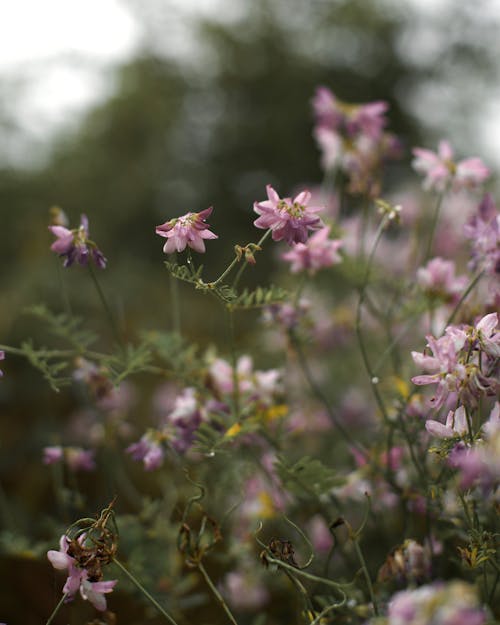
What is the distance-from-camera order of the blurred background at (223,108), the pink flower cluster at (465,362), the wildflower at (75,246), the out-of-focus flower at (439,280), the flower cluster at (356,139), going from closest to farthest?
the pink flower cluster at (465,362) < the wildflower at (75,246) < the out-of-focus flower at (439,280) < the flower cluster at (356,139) < the blurred background at (223,108)

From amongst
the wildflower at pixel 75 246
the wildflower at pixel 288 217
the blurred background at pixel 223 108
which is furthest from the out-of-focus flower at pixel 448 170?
the blurred background at pixel 223 108

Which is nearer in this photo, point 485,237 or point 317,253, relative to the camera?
point 485,237

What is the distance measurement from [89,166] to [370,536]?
2.84m

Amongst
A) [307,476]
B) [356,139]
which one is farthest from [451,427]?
[356,139]

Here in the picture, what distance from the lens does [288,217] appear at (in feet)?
2.03

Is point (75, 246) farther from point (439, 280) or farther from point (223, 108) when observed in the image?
point (223, 108)

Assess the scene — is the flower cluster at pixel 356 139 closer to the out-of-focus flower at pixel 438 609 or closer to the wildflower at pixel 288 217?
the wildflower at pixel 288 217

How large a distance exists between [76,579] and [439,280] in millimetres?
554

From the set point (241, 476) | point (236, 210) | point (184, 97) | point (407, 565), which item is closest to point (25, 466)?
point (241, 476)

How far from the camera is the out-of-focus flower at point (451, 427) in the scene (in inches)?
22.6

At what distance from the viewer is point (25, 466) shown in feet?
4.95

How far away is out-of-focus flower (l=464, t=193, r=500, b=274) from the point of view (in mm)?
719

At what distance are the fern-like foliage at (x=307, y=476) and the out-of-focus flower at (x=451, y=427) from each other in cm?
17

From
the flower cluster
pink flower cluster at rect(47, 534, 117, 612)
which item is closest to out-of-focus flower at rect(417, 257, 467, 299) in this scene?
the flower cluster
